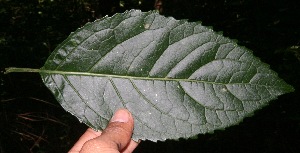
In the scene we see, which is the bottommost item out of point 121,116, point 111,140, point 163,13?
point 163,13

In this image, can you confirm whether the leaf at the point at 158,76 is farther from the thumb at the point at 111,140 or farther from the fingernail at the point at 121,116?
the thumb at the point at 111,140

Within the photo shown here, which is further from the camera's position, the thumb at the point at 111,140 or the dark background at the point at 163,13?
the dark background at the point at 163,13

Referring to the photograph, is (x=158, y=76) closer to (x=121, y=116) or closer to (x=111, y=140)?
(x=121, y=116)

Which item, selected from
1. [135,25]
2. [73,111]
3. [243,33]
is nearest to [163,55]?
[135,25]

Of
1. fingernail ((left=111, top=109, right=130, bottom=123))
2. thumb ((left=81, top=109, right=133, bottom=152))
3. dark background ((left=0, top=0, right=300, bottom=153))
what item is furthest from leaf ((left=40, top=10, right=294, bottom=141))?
dark background ((left=0, top=0, right=300, bottom=153))

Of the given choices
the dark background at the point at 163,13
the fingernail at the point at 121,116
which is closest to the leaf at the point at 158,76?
the fingernail at the point at 121,116

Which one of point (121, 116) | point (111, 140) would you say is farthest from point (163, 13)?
point (121, 116)
